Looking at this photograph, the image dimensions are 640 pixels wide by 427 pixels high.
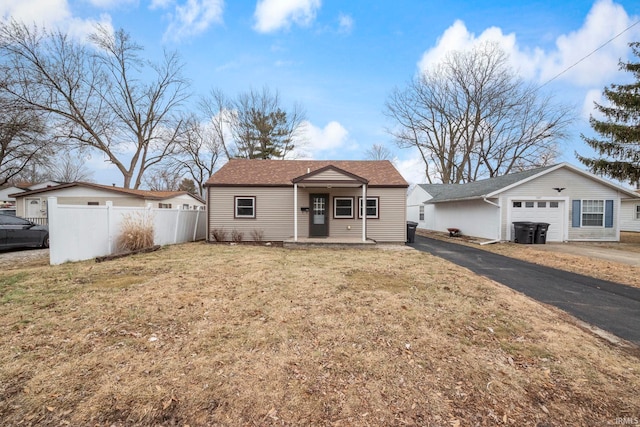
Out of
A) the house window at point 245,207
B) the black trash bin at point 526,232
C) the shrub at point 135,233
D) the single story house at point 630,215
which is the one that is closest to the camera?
the shrub at point 135,233

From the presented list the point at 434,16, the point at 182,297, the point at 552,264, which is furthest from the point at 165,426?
the point at 434,16

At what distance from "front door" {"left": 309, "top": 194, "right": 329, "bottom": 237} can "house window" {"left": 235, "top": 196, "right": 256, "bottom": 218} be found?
2.60m

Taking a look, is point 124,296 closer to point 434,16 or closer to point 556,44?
point 434,16

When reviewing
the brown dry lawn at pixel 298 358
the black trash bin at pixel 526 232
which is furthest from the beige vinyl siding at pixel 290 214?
the brown dry lawn at pixel 298 358

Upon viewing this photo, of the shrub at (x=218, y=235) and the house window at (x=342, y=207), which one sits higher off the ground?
the house window at (x=342, y=207)

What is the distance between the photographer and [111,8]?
1248 centimetres

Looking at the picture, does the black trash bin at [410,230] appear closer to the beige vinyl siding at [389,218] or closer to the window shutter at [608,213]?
the beige vinyl siding at [389,218]

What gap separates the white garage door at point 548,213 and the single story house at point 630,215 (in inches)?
499

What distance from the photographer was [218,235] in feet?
41.4

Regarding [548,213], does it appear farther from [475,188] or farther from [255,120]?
[255,120]

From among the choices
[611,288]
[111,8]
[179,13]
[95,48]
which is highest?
[95,48]

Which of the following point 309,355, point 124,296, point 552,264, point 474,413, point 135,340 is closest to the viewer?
point 474,413

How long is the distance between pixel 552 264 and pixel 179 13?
624 inches

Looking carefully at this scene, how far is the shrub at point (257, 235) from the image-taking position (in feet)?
41.8
